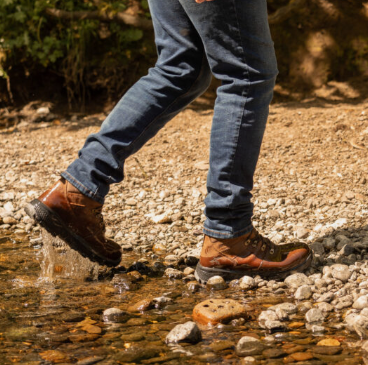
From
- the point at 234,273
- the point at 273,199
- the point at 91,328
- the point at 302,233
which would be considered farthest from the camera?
the point at 273,199

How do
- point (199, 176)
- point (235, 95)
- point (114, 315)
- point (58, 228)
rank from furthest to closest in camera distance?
point (199, 176), point (58, 228), point (235, 95), point (114, 315)

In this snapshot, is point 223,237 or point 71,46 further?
point 71,46

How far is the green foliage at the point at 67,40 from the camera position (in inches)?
211

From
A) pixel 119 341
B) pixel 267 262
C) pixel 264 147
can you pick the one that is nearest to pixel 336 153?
pixel 264 147

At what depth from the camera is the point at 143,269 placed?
2.48m

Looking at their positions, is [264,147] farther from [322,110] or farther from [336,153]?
[322,110]

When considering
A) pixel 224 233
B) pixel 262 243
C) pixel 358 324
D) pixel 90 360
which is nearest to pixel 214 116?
pixel 224 233

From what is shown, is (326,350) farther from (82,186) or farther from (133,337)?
(82,186)

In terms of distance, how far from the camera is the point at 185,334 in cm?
169

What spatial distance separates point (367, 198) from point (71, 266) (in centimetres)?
164

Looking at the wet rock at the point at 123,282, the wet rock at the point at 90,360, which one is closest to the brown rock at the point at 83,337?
the wet rock at the point at 90,360

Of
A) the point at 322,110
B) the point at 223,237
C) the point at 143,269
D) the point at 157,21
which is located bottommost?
the point at 143,269

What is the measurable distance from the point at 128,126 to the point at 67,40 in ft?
12.1

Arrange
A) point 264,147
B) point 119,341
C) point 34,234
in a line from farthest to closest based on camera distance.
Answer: point 264,147
point 34,234
point 119,341
